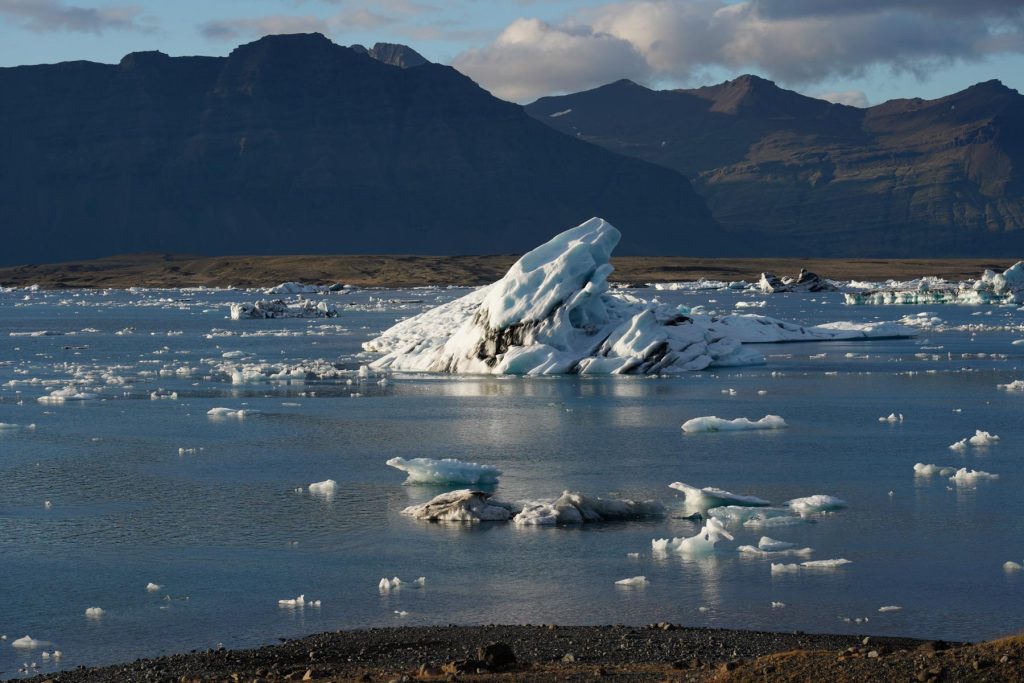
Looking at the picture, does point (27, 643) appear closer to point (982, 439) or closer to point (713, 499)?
point (713, 499)

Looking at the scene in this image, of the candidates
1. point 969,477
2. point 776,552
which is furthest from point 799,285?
point 776,552

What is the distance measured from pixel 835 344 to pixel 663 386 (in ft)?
58.0

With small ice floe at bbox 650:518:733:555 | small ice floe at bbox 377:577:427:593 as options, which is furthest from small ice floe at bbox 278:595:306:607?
small ice floe at bbox 650:518:733:555

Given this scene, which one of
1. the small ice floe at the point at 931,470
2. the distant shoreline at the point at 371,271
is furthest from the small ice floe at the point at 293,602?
the distant shoreline at the point at 371,271

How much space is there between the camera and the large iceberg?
121ft

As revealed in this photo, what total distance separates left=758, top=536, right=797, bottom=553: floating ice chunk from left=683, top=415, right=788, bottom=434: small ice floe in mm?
9757

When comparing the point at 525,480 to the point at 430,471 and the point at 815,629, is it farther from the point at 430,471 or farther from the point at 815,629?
the point at 815,629

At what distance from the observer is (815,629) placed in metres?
12.6

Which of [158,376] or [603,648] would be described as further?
[158,376]

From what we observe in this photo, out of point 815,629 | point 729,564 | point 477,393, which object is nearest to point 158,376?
point 477,393

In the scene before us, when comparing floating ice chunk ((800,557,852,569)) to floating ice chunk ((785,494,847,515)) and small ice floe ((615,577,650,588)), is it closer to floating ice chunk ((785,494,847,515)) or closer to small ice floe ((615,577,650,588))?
small ice floe ((615,577,650,588))

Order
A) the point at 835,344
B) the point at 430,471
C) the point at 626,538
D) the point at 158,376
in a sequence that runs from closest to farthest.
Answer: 1. the point at 626,538
2. the point at 430,471
3. the point at 158,376
4. the point at 835,344

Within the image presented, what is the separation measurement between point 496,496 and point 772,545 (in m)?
4.79

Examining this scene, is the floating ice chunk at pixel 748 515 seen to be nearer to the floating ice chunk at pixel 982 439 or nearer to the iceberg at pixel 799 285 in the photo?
the floating ice chunk at pixel 982 439
